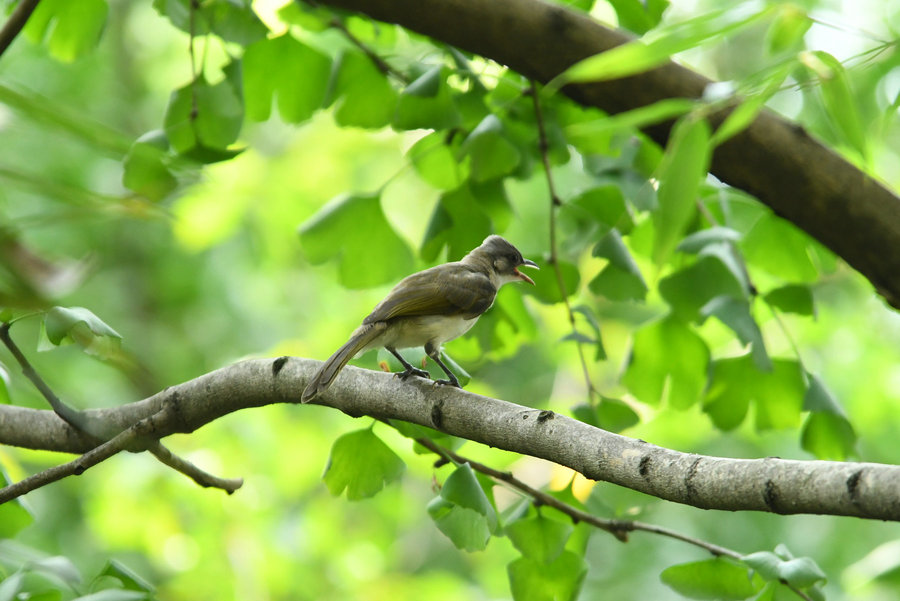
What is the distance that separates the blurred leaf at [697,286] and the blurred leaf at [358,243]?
35.6 inches

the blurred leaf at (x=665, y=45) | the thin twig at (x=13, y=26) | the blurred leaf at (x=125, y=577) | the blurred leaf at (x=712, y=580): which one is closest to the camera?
the blurred leaf at (x=665, y=45)

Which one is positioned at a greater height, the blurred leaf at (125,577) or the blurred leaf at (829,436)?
the blurred leaf at (829,436)

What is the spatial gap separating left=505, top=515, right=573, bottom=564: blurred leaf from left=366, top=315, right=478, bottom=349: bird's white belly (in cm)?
78

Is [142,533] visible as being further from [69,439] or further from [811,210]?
[811,210]

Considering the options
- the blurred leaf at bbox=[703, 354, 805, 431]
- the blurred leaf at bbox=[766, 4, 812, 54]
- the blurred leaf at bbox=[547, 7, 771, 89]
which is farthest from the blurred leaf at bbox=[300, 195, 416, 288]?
the blurred leaf at bbox=[547, 7, 771, 89]

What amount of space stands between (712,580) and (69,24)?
270 cm

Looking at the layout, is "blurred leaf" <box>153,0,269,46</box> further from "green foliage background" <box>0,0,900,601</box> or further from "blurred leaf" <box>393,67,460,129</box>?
"blurred leaf" <box>393,67,460,129</box>

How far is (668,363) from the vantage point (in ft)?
9.51

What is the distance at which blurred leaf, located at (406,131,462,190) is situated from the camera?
291 centimetres

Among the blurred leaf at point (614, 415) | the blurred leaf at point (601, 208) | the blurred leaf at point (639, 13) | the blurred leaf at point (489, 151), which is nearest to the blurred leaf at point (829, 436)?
the blurred leaf at point (614, 415)

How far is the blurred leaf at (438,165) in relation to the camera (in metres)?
2.91

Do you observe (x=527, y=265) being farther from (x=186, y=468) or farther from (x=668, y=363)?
(x=186, y=468)

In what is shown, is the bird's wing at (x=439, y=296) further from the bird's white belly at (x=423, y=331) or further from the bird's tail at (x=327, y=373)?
the bird's tail at (x=327, y=373)

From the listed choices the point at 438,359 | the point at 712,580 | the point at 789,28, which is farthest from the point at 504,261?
the point at 789,28
